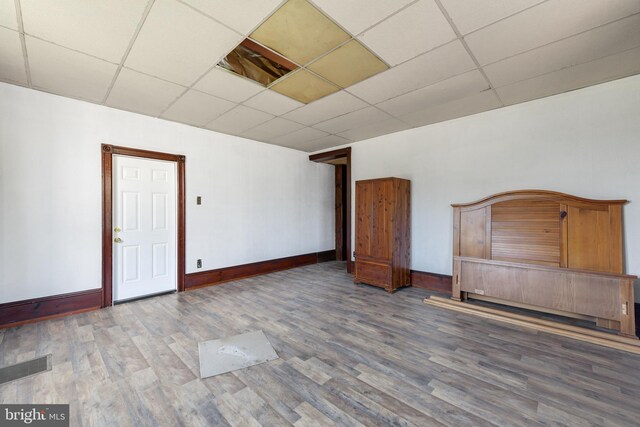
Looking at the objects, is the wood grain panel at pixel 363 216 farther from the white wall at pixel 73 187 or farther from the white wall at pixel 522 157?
the white wall at pixel 73 187

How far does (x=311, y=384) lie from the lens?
6.12ft

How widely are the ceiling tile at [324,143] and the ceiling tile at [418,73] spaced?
69.2 inches

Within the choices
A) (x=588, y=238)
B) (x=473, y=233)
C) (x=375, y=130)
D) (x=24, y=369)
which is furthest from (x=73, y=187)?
(x=588, y=238)

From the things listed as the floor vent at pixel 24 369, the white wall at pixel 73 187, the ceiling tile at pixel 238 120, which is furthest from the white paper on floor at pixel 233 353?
the ceiling tile at pixel 238 120

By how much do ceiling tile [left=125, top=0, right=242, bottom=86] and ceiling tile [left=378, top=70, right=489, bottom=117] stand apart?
2003 millimetres

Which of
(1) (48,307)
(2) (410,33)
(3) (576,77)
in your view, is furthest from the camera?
(1) (48,307)

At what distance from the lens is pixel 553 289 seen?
9.39 feet

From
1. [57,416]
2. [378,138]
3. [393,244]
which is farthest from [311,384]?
[378,138]

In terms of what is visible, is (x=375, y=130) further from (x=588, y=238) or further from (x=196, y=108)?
(x=588, y=238)

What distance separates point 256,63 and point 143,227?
278 centimetres

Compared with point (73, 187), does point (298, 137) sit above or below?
above

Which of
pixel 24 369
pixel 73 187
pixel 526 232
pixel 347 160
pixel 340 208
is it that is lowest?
pixel 24 369

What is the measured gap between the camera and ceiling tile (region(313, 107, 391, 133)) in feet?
11.8

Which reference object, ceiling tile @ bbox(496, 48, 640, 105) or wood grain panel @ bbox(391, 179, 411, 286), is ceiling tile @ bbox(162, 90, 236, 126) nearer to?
wood grain panel @ bbox(391, 179, 411, 286)
